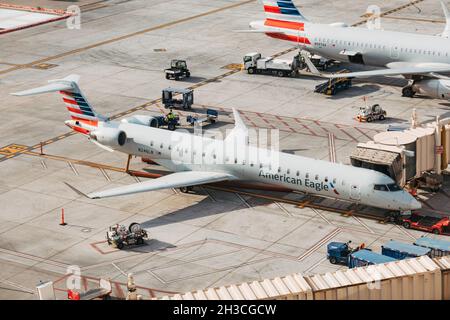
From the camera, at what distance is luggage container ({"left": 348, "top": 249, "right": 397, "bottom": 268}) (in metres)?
53.5

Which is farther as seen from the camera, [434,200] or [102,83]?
[102,83]

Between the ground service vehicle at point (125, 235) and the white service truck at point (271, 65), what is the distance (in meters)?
41.4

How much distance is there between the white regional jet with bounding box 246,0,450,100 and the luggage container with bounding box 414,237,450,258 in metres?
30.2

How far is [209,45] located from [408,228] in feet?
175

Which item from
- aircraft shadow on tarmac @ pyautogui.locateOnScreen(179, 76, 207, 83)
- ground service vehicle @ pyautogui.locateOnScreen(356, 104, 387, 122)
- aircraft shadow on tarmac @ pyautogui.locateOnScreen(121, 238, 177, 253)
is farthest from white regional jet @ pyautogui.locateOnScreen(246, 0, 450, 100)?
aircraft shadow on tarmac @ pyautogui.locateOnScreen(121, 238, 177, 253)

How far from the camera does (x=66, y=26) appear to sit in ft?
391

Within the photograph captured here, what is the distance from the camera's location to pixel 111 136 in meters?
68.9

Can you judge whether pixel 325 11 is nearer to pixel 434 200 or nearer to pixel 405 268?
pixel 434 200

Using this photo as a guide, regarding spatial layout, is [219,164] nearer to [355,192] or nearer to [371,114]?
[355,192]

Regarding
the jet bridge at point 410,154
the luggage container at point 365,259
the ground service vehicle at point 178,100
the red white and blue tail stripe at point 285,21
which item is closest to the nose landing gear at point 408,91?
the red white and blue tail stripe at point 285,21

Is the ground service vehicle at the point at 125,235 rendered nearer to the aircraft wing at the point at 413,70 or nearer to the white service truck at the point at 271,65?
the aircraft wing at the point at 413,70

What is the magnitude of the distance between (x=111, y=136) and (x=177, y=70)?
28.1 m
